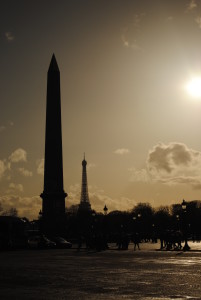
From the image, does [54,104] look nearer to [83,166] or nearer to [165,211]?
[83,166]

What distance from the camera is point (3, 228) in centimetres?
4297

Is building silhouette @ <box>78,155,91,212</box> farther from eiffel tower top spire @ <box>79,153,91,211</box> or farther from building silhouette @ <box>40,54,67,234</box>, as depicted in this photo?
building silhouette @ <box>40,54,67,234</box>

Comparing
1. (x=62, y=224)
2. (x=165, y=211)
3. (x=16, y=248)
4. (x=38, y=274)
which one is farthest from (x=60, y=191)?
(x=165, y=211)

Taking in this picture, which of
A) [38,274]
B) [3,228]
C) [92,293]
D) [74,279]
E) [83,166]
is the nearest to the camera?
[92,293]

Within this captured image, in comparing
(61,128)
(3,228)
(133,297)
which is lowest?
(133,297)

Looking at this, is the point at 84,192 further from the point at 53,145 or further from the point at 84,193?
the point at 53,145

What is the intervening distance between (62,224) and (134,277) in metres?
67.0

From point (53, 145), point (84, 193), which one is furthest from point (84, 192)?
point (53, 145)

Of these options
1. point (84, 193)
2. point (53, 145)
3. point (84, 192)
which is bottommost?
point (53, 145)

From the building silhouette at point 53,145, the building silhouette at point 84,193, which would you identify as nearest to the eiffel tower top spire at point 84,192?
the building silhouette at point 84,193

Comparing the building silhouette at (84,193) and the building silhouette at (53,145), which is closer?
the building silhouette at (53,145)

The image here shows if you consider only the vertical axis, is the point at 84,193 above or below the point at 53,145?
above

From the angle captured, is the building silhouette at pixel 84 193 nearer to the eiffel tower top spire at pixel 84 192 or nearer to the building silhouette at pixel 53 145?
the eiffel tower top spire at pixel 84 192

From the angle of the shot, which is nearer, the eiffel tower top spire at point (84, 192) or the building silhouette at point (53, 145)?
the building silhouette at point (53, 145)
